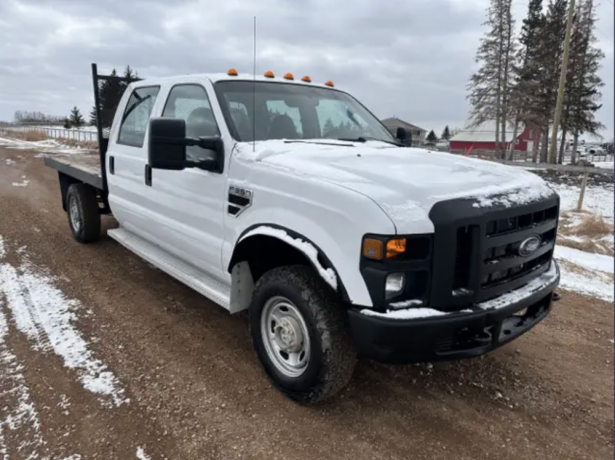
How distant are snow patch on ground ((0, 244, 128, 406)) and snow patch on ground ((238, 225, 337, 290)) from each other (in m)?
1.43

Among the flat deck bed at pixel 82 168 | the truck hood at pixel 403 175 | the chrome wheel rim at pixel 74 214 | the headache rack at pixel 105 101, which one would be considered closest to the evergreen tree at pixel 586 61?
the truck hood at pixel 403 175

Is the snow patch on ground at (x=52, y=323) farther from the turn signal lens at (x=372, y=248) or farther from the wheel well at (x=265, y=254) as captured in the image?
the turn signal lens at (x=372, y=248)

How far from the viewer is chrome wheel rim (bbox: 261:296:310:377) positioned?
287 centimetres

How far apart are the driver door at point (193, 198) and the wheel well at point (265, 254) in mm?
280

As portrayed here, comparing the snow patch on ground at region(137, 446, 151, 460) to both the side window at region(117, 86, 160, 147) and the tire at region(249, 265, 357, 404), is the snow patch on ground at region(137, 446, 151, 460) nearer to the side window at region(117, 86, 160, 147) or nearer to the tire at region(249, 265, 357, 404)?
the tire at region(249, 265, 357, 404)

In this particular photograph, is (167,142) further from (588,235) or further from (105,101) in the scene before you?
(588,235)

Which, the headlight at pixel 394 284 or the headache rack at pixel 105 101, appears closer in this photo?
the headlight at pixel 394 284

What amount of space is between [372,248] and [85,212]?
5124 millimetres

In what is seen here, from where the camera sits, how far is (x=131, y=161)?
4609 mm

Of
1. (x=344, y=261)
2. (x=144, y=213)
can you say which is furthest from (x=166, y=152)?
(x=144, y=213)

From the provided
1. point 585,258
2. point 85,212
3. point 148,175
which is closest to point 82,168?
point 85,212

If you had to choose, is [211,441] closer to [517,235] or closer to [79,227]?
[517,235]

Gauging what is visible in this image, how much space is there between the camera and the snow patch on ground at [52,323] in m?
3.16

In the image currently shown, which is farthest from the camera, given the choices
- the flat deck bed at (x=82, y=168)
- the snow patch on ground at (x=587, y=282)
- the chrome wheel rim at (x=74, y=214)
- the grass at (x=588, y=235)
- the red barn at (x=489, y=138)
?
the red barn at (x=489, y=138)
